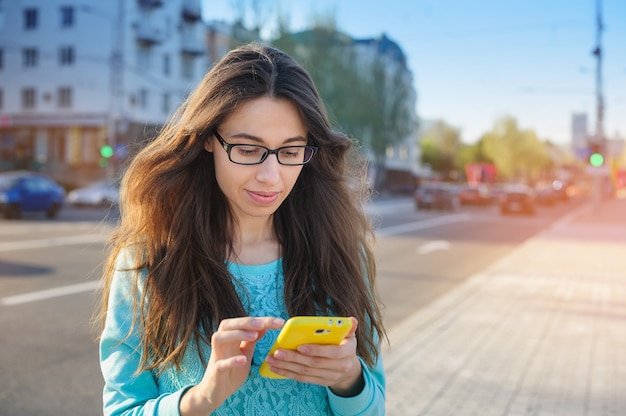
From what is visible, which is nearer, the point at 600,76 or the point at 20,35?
the point at 600,76

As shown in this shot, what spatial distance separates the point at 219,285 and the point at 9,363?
4.99m

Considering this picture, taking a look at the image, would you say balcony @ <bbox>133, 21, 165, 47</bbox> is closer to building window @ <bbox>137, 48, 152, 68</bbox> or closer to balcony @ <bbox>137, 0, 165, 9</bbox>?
building window @ <bbox>137, 48, 152, 68</bbox>

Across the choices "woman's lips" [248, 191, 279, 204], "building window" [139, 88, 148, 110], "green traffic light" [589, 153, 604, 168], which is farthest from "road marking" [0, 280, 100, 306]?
"building window" [139, 88, 148, 110]

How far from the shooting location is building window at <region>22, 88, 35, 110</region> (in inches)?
1802

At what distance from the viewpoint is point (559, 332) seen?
7496 mm

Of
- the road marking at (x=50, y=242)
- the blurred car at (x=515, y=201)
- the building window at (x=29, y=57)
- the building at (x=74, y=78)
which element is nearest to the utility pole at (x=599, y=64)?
the blurred car at (x=515, y=201)

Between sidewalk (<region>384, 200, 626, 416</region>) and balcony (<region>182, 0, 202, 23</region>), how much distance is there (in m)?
42.6

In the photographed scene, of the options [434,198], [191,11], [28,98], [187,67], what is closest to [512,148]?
[187,67]

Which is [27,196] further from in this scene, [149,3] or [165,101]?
[149,3]

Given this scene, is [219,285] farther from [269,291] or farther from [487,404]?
[487,404]

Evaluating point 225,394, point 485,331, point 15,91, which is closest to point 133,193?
point 225,394

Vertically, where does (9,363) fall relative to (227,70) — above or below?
below

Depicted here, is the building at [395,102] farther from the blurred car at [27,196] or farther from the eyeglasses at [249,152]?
the eyeglasses at [249,152]

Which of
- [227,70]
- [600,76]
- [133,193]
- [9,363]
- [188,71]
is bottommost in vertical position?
[9,363]
